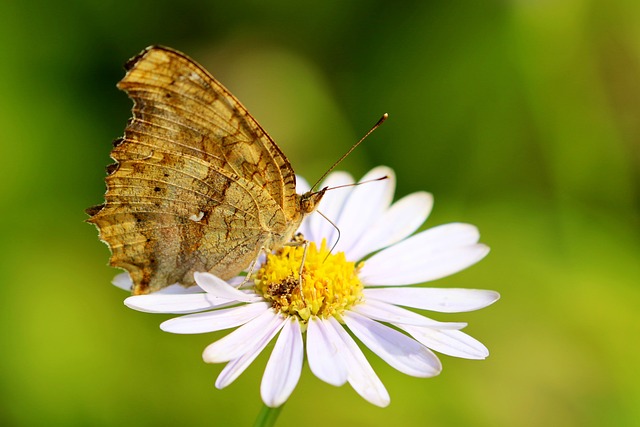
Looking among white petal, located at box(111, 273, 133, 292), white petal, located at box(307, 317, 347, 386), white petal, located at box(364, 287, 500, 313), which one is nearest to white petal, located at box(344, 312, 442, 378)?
white petal, located at box(307, 317, 347, 386)

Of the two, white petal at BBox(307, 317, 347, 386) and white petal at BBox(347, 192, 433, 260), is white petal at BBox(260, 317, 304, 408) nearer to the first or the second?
white petal at BBox(307, 317, 347, 386)

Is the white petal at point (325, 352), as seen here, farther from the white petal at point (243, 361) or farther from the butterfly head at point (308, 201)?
the butterfly head at point (308, 201)

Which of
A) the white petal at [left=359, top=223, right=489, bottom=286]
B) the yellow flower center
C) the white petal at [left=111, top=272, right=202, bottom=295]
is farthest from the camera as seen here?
the white petal at [left=359, top=223, right=489, bottom=286]

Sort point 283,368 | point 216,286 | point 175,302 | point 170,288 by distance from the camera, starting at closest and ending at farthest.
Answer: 1. point 283,368
2. point 216,286
3. point 175,302
4. point 170,288

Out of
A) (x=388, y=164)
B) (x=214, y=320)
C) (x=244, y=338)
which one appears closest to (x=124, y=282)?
(x=214, y=320)

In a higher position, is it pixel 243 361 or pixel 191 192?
pixel 191 192

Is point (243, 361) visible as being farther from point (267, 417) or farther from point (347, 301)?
point (347, 301)
